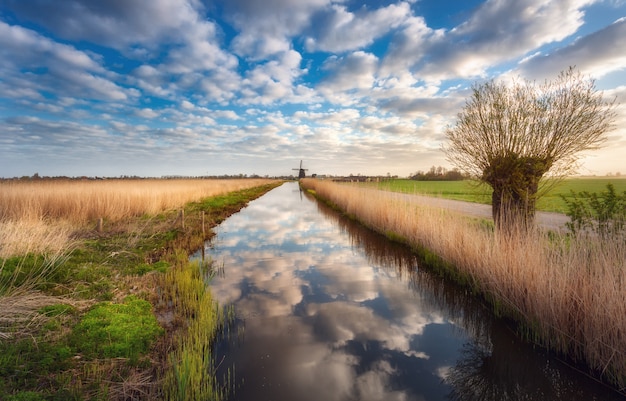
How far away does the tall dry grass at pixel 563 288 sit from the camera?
3.76 meters

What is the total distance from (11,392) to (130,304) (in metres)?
2.43

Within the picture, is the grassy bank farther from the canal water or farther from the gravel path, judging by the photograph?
the gravel path

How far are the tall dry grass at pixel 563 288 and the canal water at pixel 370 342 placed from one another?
13.9 inches

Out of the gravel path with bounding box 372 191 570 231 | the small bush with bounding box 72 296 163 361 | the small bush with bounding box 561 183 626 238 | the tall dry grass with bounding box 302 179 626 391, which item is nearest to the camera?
the tall dry grass with bounding box 302 179 626 391

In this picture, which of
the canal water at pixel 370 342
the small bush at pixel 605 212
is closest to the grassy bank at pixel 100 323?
the canal water at pixel 370 342

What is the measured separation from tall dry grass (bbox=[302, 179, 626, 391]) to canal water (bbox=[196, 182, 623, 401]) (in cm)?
35

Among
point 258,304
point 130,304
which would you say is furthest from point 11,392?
point 258,304

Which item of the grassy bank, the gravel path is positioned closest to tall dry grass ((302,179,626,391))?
the gravel path

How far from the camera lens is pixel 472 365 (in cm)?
435

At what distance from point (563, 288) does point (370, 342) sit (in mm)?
2995

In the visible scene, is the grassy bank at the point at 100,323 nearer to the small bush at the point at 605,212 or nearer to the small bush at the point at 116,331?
the small bush at the point at 116,331

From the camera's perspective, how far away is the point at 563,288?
434 centimetres

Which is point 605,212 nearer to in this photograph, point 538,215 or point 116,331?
point 538,215

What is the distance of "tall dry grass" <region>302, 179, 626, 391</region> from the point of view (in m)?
3.76
